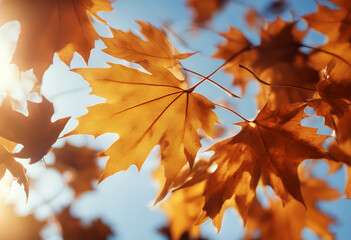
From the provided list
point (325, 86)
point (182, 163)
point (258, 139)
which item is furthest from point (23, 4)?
point (325, 86)

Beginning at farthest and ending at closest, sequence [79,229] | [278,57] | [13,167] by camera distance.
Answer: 1. [79,229]
2. [278,57]
3. [13,167]

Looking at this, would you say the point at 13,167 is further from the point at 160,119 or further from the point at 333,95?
the point at 333,95

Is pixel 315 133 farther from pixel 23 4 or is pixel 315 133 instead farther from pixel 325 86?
pixel 23 4

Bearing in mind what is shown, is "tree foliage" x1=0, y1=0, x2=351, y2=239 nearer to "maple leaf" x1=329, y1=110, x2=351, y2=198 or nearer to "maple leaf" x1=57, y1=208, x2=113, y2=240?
"maple leaf" x1=329, y1=110, x2=351, y2=198

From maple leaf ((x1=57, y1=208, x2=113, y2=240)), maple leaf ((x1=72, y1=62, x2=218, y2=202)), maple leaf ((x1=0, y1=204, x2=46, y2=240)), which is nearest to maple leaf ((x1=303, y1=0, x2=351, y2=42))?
maple leaf ((x1=72, y1=62, x2=218, y2=202))

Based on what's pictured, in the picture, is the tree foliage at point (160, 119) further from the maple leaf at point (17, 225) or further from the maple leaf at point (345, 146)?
the maple leaf at point (17, 225)

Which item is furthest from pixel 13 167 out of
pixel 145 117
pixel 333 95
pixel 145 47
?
pixel 333 95
